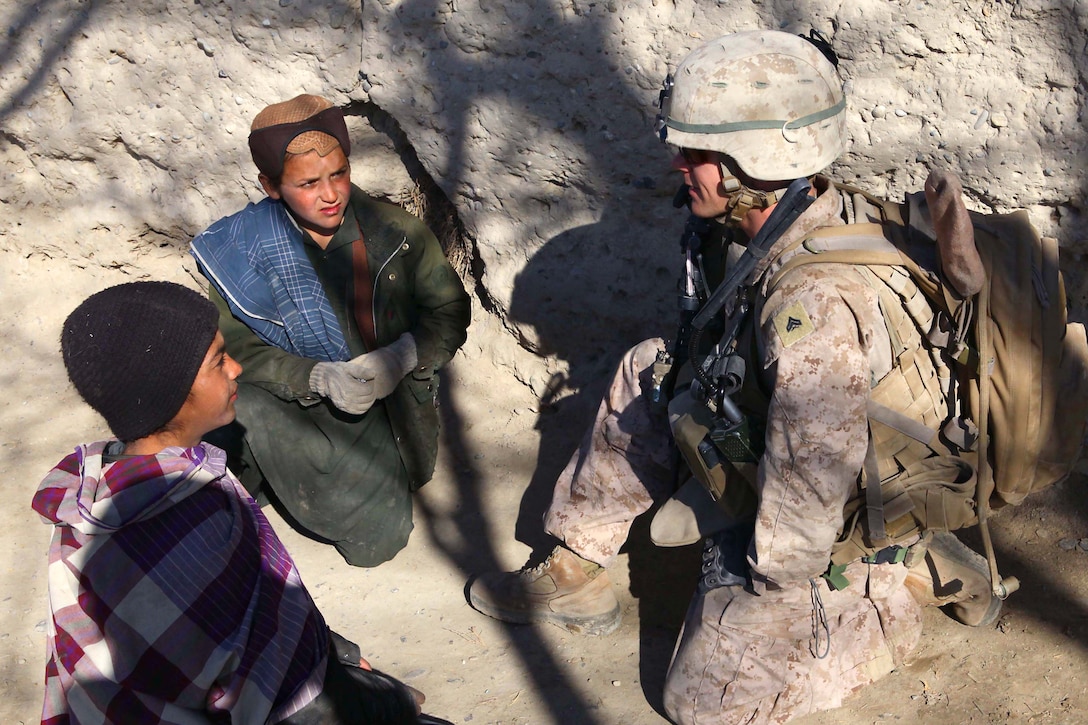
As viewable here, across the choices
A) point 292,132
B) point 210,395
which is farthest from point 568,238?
point 210,395

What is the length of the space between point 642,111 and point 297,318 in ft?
4.51

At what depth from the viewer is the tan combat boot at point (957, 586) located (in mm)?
2896

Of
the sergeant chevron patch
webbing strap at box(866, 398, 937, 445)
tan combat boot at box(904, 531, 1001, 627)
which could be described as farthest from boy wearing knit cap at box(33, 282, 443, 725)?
tan combat boot at box(904, 531, 1001, 627)

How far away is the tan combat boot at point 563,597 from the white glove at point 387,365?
78cm

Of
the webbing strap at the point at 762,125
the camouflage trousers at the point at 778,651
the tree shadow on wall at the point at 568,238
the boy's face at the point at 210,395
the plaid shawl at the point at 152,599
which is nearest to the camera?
the plaid shawl at the point at 152,599

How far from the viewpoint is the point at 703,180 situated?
2.48m

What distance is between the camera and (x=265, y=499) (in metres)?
3.72

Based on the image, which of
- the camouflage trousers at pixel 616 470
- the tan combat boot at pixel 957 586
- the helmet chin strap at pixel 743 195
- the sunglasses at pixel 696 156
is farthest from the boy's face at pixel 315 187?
the tan combat boot at pixel 957 586

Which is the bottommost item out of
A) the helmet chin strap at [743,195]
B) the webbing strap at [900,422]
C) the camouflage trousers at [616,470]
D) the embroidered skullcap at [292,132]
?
the camouflage trousers at [616,470]

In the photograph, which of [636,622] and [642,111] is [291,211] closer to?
[642,111]

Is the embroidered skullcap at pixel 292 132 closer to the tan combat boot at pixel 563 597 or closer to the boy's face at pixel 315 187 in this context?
the boy's face at pixel 315 187

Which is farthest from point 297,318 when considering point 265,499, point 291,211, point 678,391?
point 678,391

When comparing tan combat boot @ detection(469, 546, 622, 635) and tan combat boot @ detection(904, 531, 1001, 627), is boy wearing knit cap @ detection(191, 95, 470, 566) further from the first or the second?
tan combat boot @ detection(904, 531, 1001, 627)

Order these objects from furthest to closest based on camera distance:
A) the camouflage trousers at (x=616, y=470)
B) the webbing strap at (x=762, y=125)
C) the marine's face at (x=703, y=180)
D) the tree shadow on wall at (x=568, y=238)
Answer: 1. the tree shadow on wall at (x=568, y=238)
2. the camouflage trousers at (x=616, y=470)
3. the marine's face at (x=703, y=180)
4. the webbing strap at (x=762, y=125)
